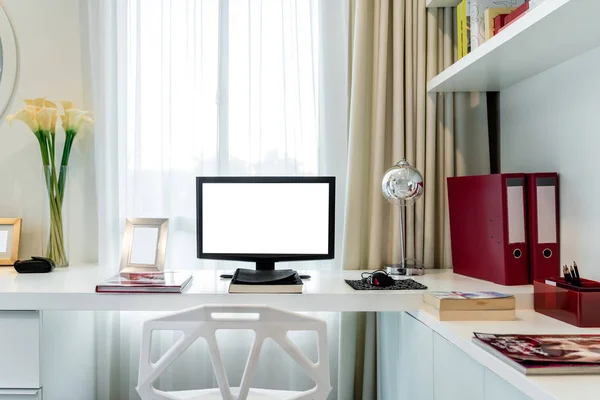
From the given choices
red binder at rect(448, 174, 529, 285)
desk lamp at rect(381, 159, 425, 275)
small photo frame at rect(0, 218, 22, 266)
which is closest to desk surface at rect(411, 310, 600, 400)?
red binder at rect(448, 174, 529, 285)

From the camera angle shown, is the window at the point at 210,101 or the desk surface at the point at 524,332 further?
the window at the point at 210,101

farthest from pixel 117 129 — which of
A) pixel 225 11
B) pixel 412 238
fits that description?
pixel 412 238

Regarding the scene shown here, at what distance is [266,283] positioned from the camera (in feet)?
5.34

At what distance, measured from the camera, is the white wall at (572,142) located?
1.45 m

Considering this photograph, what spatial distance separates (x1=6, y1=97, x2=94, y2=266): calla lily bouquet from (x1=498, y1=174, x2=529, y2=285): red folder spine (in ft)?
5.35

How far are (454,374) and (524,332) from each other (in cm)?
19

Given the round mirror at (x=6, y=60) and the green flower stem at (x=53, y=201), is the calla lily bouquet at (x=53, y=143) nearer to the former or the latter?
the green flower stem at (x=53, y=201)

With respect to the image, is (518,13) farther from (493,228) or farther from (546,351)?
(546,351)

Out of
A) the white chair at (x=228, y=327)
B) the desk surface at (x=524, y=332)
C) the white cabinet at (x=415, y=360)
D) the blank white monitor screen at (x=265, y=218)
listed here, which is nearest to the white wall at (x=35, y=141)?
the blank white monitor screen at (x=265, y=218)

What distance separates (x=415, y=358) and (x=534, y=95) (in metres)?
0.99

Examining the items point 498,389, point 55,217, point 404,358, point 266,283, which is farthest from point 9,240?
point 498,389

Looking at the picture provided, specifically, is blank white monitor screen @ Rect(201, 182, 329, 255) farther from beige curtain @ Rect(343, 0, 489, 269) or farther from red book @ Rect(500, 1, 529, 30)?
red book @ Rect(500, 1, 529, 30)

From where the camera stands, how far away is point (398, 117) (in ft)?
6.70

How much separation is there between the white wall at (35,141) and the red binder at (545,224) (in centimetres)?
174
